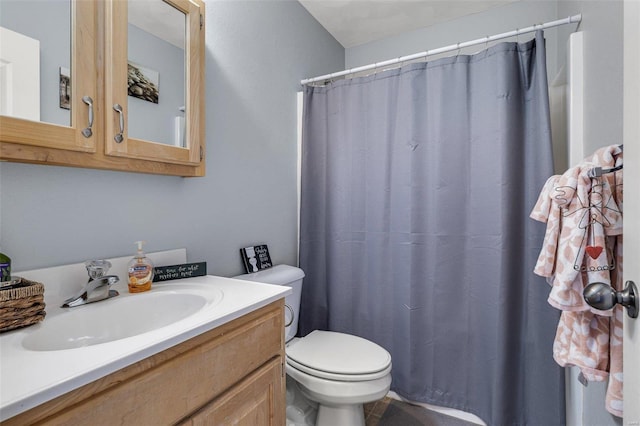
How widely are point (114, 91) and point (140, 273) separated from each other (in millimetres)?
555

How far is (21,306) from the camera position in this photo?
0.71m

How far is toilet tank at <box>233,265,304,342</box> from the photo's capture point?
1.45 meters

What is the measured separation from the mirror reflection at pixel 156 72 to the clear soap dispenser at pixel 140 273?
15.4 inches

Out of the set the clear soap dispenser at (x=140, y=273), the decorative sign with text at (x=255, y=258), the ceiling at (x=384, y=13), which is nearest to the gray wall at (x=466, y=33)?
the ceiling at (x=384, y=13)

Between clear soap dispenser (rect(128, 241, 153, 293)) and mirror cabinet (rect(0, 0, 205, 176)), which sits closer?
mirror cabinet (rect(0, 0, 205, 176))

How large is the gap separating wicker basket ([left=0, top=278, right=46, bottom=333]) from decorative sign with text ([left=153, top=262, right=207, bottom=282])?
367 millimetres

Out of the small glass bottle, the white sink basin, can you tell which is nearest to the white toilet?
Result: the white sink basin

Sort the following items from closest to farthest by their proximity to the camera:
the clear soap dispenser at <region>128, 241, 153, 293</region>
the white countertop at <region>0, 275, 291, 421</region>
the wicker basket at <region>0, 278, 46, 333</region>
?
1. the white countertop at <region>0, 275, 291, 421</region>
2. the wicker basket at <region>0, 278, 46, 333</region>
3. the clear soap dispenser at <region>128, 241, 153, 293</region>

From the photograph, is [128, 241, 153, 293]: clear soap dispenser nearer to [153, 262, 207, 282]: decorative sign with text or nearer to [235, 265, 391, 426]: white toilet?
[153, 262, 207, 282]: decorative sign with text

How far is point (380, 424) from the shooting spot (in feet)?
5.27

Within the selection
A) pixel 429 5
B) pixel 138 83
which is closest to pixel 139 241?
pixel 138 83

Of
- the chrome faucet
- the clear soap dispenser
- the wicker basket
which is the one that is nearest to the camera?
the wicker basket

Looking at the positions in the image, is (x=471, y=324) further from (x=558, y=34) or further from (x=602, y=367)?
(x=558, y=34)

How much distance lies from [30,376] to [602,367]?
1.31 m
